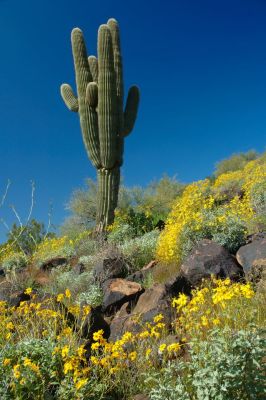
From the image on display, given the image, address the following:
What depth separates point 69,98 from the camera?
46.0 feet

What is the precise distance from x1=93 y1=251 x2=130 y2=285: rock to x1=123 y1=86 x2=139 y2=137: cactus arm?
5.88m

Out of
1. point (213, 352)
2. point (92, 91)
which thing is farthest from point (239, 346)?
point (92, 91)

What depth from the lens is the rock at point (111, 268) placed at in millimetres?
7852

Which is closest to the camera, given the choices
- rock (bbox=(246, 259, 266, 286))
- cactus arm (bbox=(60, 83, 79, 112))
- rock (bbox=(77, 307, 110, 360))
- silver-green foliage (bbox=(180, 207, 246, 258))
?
rock (bbox=(77, 307, 110, 360))

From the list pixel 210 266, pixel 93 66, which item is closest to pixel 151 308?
pixel 210 266

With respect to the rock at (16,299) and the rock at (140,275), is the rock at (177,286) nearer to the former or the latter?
the rock at (140,275)

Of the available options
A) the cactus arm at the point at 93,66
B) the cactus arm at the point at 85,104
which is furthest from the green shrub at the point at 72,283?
the cactus arm at the point at 93,66

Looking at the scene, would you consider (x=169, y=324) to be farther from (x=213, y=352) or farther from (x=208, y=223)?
(x=208, y=223)

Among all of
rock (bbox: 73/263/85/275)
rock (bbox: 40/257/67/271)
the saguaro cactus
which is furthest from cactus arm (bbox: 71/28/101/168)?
rock (bbox: 73/263/85/275)

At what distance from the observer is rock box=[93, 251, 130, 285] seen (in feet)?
25.8

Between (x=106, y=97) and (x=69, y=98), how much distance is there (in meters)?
2.09

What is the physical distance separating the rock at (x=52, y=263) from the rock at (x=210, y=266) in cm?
501

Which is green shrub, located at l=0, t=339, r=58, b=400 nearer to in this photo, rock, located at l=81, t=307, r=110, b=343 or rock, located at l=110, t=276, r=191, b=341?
rock, located at l=81, t=307, r=110, b=343

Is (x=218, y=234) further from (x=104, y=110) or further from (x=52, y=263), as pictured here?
(x=104, y=110)
